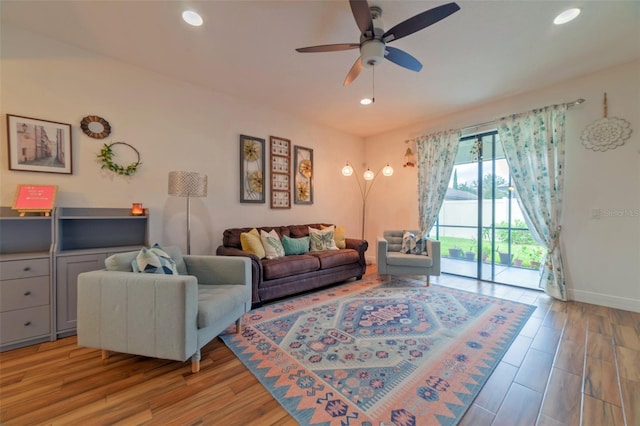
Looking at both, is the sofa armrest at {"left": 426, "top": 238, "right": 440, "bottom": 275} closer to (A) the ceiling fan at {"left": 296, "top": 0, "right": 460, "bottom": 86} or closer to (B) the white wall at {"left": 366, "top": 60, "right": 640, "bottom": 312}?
(B) the white wall at {"left": 366, "top": 60, "right": 640, "bottom": 312}

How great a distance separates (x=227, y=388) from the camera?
1.68 metres

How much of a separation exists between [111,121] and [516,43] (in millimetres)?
4408

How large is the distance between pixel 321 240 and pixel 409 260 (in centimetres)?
139

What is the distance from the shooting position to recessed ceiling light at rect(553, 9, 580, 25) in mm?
2140

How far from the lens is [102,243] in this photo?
109 inches

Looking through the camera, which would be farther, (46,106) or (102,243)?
(102,243)

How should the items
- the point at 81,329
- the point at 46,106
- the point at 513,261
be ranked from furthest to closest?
the point at 513,261 → the point at 46,106 → the point at 81,329

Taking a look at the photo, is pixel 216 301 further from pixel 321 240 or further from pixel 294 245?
pixel 321 240

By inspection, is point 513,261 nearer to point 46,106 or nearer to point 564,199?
point 564,199

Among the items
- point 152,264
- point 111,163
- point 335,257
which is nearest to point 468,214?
point 335,257

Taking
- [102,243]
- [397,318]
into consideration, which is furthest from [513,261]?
[102,243]

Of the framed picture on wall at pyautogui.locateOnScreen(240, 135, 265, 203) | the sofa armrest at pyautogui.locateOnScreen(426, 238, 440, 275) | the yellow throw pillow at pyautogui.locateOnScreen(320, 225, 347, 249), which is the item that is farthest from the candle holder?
the sofa armrest at pyautogui.locateOnScreen(426, 238, 440, 275)

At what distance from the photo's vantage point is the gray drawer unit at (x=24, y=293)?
A: 2.07m

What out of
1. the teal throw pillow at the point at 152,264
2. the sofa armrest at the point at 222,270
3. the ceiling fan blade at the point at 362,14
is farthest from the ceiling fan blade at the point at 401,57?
the teal throw pillow at the point at 152,264
